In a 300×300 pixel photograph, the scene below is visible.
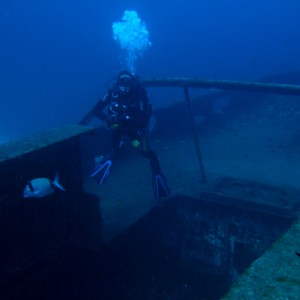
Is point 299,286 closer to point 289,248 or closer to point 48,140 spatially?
point 289,248

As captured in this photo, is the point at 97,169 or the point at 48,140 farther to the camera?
the point at 97,169

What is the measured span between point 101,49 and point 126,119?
286 ft

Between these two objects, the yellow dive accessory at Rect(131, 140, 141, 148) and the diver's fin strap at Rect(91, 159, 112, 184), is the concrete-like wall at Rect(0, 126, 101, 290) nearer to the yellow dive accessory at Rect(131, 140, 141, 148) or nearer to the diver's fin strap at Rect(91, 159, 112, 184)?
the diver's fin strap at Rect(91, 159, 112, 184)

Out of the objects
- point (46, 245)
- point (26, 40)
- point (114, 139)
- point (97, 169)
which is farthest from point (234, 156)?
point (26, 40)

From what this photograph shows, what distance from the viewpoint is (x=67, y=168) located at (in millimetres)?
3654

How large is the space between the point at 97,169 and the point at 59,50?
10057 cm

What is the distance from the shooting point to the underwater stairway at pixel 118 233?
3.24 m

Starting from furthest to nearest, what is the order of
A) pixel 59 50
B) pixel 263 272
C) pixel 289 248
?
pixel 59 50 → pixel 289 248 → pixel 263 272

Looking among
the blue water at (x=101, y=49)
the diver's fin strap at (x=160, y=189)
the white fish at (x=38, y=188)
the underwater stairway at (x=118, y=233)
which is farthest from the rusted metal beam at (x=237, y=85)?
the blue water at (x=101, y=49)

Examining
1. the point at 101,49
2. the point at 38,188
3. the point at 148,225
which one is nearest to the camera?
the point at 38,188

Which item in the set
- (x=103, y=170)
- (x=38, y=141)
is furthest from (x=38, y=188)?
(x=103, y=170)

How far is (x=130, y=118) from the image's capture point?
579cm

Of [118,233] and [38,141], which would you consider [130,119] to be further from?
[38,141]

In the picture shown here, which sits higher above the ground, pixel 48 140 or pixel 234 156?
pixel 48 140
